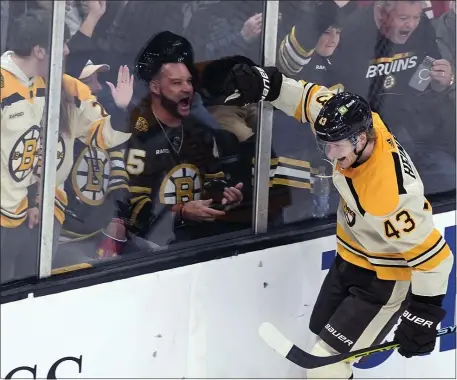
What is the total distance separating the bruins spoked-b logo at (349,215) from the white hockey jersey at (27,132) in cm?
71

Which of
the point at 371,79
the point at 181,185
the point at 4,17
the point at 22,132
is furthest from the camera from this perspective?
the point at 371,79

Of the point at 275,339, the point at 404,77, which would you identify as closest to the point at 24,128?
the point at 275,339

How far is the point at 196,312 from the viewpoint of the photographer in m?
2.74

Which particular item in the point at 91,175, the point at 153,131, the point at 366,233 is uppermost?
the point at 153,131

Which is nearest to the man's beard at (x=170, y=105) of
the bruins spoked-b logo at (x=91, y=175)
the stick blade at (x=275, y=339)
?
the bruins spoked-b logo at (x=91, y=175)

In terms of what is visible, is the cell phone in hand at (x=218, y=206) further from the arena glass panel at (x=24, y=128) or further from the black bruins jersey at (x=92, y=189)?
the arena glass panel at (x=24, y=128)

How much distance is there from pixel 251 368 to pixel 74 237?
0.74 meters

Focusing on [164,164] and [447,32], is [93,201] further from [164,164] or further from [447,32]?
[447,32]

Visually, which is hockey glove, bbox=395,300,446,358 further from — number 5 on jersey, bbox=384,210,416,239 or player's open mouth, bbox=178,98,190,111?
player's open mouth, bbox=178,98,190,111

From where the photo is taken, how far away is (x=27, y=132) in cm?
233

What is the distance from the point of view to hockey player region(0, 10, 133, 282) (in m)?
2.27

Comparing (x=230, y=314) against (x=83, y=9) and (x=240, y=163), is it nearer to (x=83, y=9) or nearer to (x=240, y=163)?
(x=240, y=163)

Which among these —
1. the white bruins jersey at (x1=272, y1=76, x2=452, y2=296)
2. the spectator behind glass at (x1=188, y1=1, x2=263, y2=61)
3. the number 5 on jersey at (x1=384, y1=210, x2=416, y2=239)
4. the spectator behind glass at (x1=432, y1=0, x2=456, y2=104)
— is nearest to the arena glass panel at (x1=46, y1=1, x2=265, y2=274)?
the spectator behind glass at (x1=188, y1=1, x2=263, y2=61)

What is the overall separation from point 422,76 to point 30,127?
4.52 feet
